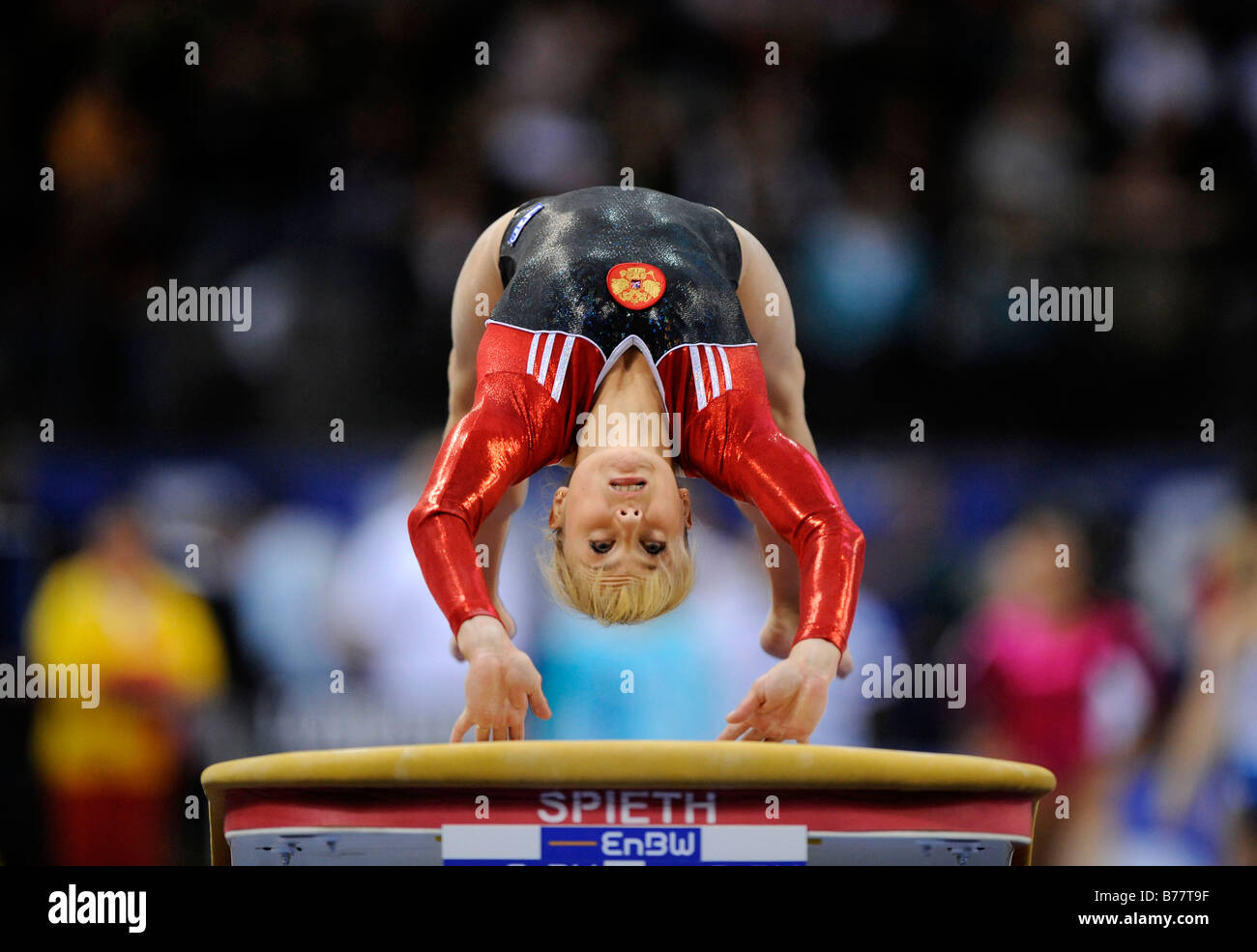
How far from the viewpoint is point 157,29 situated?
4.39m

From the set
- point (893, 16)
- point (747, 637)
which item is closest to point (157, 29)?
point (893, 16)

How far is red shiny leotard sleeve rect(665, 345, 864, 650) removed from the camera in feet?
6.80

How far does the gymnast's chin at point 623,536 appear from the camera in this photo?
7.17 feet

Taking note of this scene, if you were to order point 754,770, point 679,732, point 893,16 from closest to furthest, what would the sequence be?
point 754,770
point 679,732
point 893,16

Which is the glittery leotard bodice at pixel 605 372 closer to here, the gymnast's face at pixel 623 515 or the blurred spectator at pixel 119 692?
the gymnast's face at pixel 623 515

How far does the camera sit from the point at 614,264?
243cm

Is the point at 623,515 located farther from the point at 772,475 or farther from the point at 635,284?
the point at 635,284

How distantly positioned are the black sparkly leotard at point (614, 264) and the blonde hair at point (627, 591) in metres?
0.38

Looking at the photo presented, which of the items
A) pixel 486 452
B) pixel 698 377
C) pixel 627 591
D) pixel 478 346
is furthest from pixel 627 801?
pixel 478 346

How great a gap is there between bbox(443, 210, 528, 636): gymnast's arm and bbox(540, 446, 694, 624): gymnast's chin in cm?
45

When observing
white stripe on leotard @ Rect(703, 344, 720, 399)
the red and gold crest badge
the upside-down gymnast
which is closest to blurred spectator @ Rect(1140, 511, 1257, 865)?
the upside-down gymnast

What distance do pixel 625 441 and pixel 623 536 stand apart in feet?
0.59

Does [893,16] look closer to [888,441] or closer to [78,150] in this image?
[888,441]
